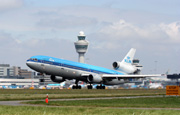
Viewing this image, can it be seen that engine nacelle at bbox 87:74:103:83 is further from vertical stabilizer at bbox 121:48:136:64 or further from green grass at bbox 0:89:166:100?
vertical stabilizer at bbox 121:48:136:64

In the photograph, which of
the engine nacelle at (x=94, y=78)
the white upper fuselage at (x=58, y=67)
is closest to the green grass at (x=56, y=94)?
the white upper fuselage at (x=58, y=67)

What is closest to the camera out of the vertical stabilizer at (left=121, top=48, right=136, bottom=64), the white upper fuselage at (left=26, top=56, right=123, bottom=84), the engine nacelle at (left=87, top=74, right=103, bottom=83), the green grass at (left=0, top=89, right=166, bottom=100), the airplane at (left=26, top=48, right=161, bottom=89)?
the green grass at (left=0, top=89, right=166, bottom=100)

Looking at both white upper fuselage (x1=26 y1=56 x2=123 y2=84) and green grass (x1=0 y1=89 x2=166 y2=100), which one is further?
white upper fuselage (x1=26 y1=56 x2=123 y2=84)

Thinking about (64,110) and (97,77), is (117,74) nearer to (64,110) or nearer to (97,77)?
(97,77)

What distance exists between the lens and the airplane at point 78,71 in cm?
7650

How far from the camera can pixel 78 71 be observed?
8156cm

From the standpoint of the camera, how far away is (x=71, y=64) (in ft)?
263

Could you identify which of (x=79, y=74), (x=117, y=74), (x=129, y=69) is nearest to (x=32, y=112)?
(x=79, y=74)

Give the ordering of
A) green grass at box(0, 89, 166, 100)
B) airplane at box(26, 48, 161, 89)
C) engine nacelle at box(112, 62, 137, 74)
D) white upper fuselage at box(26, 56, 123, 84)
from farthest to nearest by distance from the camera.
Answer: engine nacelle at box(112, 62, 137, 74) → airplane at box(26, 48, 161, 89) → white upper fuselage at box(26, 56, 123, 84) → green grass at box(0, 89, 166, 100)

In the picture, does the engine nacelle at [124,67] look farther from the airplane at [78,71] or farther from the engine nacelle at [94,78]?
the engine nacelle at [94,78]

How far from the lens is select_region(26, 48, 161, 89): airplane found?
76500 mm

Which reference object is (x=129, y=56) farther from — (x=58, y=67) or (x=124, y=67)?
(x=58, y=67)

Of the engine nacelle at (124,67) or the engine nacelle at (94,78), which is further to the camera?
the engine nacelle at (124,67)

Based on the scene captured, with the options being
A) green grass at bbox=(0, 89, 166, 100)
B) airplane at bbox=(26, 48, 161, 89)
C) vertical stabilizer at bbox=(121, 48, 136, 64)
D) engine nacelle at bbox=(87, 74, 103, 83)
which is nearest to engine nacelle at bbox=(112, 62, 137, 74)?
airplane at bbox=(26, 48, 161, 89)
